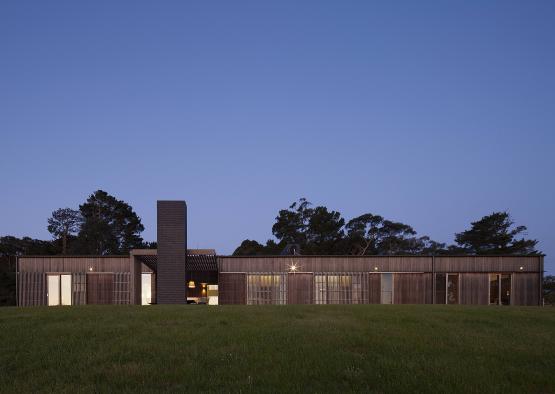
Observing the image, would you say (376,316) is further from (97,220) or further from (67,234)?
(67,234)

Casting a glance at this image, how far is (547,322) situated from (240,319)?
8068 millimetres

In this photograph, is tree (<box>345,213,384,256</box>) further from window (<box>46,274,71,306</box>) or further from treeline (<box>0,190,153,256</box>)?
window (<box>46,274,71,306</box>)

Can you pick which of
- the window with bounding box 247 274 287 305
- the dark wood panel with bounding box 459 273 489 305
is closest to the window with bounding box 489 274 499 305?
the dark wood panel with bounding box 459 273 489 305

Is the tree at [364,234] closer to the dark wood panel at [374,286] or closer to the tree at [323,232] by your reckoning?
the tree at [323,232]

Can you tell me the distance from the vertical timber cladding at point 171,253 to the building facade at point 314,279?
1989 millimetres

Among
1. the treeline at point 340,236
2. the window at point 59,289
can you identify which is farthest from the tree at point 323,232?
the window at point 59,289

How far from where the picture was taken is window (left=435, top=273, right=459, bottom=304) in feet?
88.5

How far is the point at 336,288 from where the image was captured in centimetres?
2753

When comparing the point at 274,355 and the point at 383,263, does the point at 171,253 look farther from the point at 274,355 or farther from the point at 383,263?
the point at 274,355

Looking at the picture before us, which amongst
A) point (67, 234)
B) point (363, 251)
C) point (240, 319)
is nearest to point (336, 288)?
point (240, 319)

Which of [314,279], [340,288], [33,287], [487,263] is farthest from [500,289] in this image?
[33,287]

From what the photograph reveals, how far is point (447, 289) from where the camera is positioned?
27000mm

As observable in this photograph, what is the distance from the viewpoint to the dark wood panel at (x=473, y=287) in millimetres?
26781

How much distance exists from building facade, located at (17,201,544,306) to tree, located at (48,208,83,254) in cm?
3603
